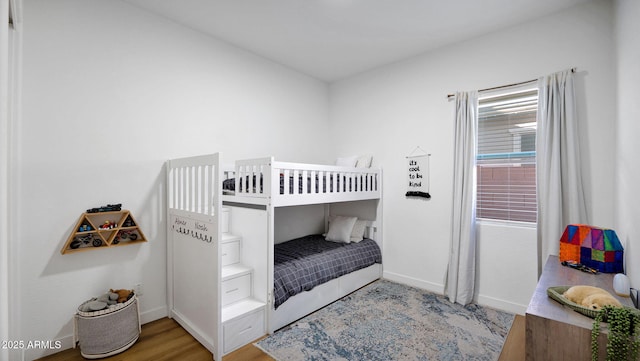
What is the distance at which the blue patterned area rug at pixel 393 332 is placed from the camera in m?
2.05

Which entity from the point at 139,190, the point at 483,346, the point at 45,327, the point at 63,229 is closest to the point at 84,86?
the point at 139,190

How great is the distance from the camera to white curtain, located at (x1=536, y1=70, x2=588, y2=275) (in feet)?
7.66

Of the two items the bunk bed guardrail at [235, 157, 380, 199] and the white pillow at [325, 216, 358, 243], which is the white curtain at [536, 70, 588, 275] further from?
the white pillow at [325, 216, 358, 243]

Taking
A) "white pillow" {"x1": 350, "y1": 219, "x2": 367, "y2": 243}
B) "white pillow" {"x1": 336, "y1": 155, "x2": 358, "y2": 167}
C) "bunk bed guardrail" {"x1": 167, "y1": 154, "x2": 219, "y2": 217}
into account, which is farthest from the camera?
"white pillow" {"x1": 336, "y1": 155, "x2": 358, "y2": 167}

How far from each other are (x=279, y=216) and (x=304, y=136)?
1.17 m

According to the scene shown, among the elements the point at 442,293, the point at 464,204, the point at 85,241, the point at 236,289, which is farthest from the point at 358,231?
the point at 85,241

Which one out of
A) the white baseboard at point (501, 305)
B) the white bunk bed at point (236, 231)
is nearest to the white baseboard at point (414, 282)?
the white baseboard at point (501, 305)

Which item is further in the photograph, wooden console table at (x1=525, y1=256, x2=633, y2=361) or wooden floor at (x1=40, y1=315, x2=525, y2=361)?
wooden floor at (x1=40, y1=315, x2=525, y2=361)

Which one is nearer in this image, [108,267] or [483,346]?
[483,346]

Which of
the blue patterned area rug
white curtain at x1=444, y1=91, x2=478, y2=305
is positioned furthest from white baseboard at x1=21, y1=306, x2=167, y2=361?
white curtain at x1=444, y1=91, x2=478, y2=305

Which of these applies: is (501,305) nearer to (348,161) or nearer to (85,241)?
(348,161)

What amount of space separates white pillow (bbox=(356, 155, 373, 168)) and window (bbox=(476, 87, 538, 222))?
1239 millimetres

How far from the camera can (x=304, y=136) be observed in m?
3.98

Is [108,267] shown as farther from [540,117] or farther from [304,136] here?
[540,117]
